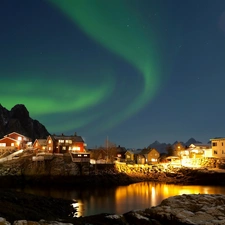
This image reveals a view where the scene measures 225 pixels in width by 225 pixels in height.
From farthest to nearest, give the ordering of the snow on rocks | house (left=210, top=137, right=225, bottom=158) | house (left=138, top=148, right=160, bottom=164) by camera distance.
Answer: house (left=138, top=148, right=160, bottom=164) < house (left=210, top=137, right=225, bottom=158) < the snow on rocks

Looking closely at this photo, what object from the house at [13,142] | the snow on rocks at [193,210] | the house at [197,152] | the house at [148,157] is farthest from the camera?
the house at [148,157]

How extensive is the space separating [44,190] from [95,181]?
18.0 meters

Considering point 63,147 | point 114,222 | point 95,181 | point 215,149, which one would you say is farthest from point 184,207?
point 215,149

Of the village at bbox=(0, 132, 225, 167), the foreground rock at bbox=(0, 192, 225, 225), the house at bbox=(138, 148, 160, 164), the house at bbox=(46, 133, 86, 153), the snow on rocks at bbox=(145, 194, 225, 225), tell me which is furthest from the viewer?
the house at bbox=(138, 148, 160, 164)

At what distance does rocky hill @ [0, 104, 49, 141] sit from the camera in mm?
167250

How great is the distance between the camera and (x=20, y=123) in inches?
6880

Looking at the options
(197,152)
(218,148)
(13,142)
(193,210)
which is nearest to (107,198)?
(193,210)

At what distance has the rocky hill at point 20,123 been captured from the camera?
167m

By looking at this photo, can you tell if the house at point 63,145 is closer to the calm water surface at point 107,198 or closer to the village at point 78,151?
the village at point 78,151

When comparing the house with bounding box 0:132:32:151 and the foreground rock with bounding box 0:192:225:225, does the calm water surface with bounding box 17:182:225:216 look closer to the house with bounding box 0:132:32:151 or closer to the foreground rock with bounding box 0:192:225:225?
the foreground rock with bounding box 0:192:225:225

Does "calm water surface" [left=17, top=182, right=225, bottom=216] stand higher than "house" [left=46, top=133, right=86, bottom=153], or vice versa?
"house" [left=46, top=133, right=86, bottom=153]

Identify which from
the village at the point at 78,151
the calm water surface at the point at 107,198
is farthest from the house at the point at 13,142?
the calm water surface at the point at 107,198

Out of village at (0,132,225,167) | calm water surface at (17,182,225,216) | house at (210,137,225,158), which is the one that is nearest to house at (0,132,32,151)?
village at (0,132,225,167)

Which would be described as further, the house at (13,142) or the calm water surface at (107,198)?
the house at (13,142)
